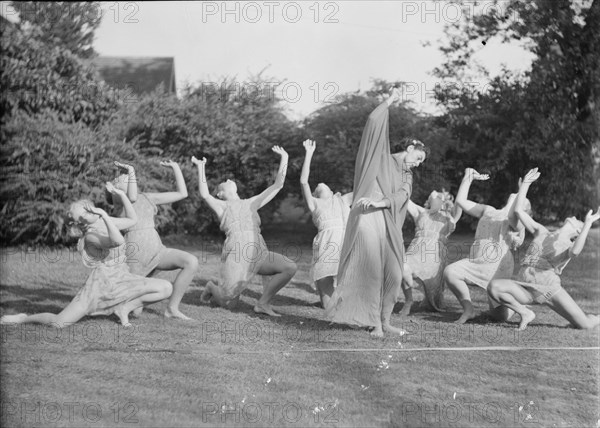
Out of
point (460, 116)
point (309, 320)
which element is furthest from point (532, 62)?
point (309, 320)

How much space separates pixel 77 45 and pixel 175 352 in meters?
11.0

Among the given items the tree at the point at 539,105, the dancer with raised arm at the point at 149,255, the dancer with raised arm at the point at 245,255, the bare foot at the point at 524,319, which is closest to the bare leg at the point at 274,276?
the dancer with raised arm at the point at 245,255

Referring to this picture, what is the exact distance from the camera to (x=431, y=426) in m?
5.05

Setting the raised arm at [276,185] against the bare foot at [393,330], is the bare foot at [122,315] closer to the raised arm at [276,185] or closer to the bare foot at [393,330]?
the raised arm at [276,185]

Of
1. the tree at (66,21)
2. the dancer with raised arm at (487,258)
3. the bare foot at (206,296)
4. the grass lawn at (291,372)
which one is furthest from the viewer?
the tree at (66,21)

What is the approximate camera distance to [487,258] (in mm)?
8875

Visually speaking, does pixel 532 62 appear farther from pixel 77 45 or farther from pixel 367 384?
pixel 367 384

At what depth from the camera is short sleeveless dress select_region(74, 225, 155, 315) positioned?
25.8 feet

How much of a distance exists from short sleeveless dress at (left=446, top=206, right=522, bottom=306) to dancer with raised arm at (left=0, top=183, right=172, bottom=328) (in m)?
3.38

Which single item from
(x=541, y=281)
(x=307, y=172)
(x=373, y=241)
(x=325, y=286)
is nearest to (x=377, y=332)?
(x=373, y=241)

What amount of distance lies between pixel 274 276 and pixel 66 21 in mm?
8805

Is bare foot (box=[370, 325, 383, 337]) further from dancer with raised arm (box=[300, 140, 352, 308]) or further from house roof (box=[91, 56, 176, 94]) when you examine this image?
house roof (box=[91, 56, 176, 94])

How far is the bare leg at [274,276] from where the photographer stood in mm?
9289

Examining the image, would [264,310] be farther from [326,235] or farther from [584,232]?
[584,232]
